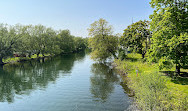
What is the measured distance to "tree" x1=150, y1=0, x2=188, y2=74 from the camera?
2100cm

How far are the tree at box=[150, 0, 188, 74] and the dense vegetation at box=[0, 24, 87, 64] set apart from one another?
56.9 m

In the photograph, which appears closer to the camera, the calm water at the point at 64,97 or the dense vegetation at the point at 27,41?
the calm water at the point at 64,97

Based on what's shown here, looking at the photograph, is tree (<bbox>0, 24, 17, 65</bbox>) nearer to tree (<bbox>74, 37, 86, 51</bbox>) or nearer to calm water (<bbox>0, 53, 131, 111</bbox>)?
calm water (<bbox>0, 53, 131, 111</bbox>)

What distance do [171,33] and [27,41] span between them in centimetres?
7603

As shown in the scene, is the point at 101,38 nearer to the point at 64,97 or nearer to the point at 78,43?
the point at 64,97

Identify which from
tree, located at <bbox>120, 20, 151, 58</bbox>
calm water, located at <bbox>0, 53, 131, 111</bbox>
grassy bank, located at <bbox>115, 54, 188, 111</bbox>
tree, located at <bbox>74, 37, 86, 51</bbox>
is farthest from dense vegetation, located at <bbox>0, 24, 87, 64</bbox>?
grassy bank, located at <bbox>115, 54, 188, 111</bbox>

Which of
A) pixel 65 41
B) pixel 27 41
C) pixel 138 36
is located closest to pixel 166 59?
pixel 138 36

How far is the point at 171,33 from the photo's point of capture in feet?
70.6

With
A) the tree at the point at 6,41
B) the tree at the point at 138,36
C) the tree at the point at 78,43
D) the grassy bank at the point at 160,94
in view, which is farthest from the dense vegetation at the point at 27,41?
the grassy bank at the point at 160,94

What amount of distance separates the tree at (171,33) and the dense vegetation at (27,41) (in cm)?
5687

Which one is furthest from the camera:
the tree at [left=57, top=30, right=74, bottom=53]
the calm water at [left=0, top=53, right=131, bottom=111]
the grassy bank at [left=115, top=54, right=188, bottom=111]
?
the tree at [left=57, top=30, right=74, bottom=53]

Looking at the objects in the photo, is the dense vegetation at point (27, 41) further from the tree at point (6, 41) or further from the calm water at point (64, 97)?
the calm water at point (64, 97)

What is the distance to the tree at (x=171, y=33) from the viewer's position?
68.9 ft

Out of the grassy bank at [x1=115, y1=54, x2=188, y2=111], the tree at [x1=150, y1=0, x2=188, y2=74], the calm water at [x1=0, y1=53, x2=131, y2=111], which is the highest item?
the tree at [x1=150, y1=0, x2=188, y2=74]
